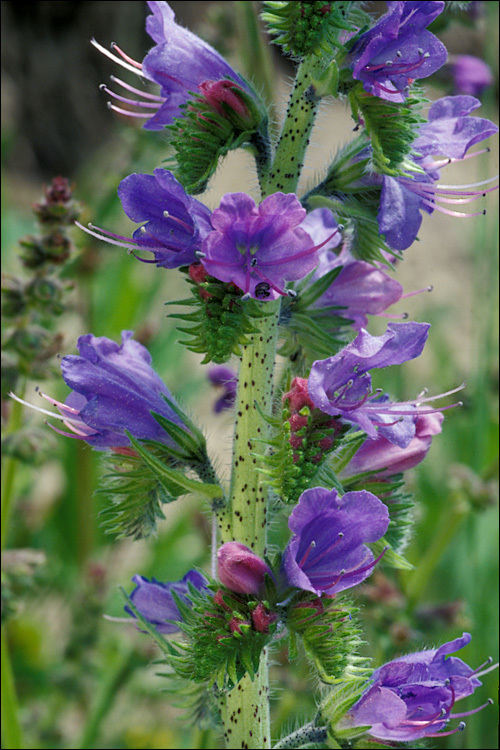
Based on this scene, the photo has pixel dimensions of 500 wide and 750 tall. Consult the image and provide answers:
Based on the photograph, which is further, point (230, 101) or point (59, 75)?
point (59, 75)

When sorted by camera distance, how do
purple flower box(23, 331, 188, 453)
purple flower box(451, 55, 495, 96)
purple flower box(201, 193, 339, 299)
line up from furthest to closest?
1. purple flower box(451, 55, 495, 96)
2. purple flower box(23, 331, 188, 453)
3. purple flower box(201, 193, 339, 299)

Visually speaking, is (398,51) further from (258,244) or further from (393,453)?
(393,453)

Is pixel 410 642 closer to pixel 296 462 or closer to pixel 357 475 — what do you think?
pixel 357 475

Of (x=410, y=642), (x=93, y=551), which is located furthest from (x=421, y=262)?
(x=410, y=642)

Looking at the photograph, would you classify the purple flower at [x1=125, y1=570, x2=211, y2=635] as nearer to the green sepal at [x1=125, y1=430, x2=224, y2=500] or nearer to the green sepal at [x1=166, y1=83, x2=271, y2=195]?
the green sepal at [x1=125, y1=430, x2=224, y2=500]

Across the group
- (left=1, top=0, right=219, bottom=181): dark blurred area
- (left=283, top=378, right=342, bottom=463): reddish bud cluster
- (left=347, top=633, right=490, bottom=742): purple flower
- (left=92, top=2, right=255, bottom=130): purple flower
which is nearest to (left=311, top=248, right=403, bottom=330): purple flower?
(left=283, top=378, right=342, bottom=463): reddish bud cluster

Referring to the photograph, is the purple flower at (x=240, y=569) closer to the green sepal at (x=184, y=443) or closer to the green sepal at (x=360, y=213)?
the green sepal at (x=184, y=443)

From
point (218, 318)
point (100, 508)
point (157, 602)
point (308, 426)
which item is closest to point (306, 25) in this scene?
point (218, 318)
